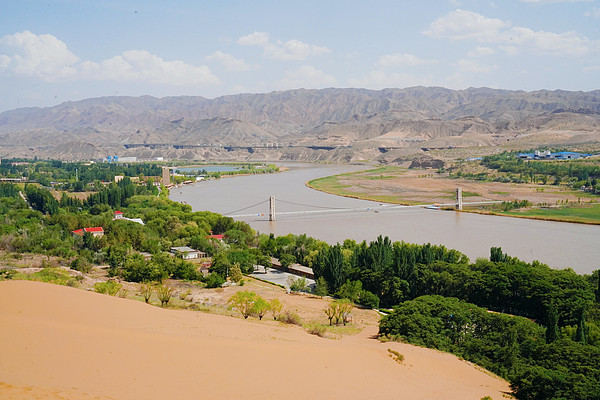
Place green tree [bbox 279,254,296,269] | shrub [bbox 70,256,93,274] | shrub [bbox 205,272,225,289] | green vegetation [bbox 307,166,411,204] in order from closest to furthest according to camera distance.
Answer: shrub [bbox 205,272,225,289]
shrub [bbox 70,256,93,274]
green tree [bbox 279,254,296,269]
green vegetation [bbox 307,166,411,204]


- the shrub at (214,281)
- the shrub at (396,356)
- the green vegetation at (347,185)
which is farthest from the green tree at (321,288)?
the green vegetation at (347,185)

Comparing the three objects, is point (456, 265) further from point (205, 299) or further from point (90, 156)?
point (90, 156)

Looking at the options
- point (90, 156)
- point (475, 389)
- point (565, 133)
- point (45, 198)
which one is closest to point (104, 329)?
point (475, 389)

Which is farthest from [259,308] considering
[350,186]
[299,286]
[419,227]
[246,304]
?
[350,186]

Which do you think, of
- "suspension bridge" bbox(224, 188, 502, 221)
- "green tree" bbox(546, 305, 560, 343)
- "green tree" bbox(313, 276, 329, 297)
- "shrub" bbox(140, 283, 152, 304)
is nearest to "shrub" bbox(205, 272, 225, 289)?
"green tree" bbox(313, 276, 329, 297)

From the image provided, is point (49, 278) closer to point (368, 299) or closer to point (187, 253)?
point (368, 299)

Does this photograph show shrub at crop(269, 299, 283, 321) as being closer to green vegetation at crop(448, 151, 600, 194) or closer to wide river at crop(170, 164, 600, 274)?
wide river at crop(170, 164, 600, 274)

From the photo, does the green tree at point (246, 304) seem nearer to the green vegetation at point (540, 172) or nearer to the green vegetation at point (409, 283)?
the green vegetation at point (409, 283)
